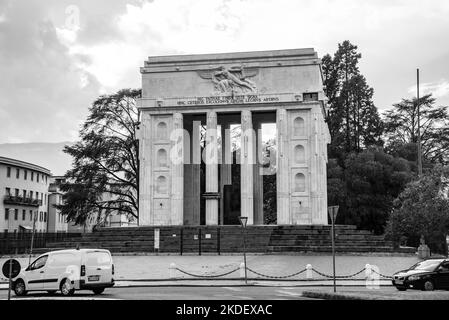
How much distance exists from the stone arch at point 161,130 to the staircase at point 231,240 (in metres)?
10.4

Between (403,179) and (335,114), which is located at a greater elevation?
(335,114)

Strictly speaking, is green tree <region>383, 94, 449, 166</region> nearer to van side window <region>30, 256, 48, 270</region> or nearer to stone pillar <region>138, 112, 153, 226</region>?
stone pillar <region>138, 112, 153, 226</region>

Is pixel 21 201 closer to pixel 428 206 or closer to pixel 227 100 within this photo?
pixel 227 100

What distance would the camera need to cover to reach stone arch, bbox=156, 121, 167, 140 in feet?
193

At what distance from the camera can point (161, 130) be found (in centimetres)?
5891

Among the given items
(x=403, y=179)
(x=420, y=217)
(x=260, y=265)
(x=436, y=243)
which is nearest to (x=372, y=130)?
(x=403, y=179)

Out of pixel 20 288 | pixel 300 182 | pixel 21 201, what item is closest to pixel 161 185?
pixel 300 182

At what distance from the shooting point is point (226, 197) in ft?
212

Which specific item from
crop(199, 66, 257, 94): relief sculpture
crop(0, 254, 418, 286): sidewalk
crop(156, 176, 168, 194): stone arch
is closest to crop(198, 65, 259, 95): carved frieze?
crop(199, 66, 257, 94): relief sculpture

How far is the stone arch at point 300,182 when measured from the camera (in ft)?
185

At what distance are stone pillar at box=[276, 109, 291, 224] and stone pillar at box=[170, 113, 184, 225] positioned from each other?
9.22 m

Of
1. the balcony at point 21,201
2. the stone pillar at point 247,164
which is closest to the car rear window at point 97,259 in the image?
the stone pillar at point 247,164
